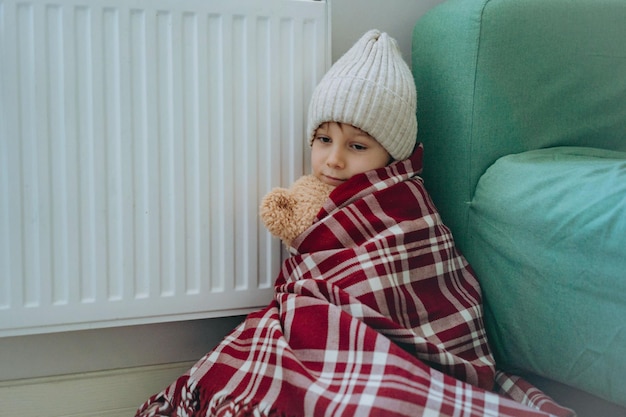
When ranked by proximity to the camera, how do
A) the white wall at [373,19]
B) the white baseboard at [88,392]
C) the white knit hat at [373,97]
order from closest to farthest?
1. the white knit hat at [373,97]
2. the white baseboard at [88,392]
3. the white wall at [373,19]

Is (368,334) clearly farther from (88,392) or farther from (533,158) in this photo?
(88,392)

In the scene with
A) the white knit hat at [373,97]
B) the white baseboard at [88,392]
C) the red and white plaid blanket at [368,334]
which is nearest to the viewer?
the red and white plaid blanket at [368,334]

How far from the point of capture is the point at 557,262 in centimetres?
87

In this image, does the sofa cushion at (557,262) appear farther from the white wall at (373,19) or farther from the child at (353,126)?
the white wall at (373,19)

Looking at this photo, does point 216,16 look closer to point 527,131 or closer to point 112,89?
point 112,89

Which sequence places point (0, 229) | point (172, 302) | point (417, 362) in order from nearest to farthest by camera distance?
point (417, 362)
point (0, 229)
point (172, 302)

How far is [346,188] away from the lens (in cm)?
100

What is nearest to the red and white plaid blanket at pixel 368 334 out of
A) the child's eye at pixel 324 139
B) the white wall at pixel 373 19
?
the child's eye at pixel 324 139

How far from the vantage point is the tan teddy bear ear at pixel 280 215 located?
100 centimetres

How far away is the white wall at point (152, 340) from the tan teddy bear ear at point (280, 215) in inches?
12.9

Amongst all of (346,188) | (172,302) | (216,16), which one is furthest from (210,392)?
(216,16)

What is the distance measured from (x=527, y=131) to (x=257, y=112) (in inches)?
19.9

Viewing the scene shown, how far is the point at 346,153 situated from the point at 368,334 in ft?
1.13

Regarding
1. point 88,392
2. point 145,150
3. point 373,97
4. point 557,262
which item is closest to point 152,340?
point 88,392
